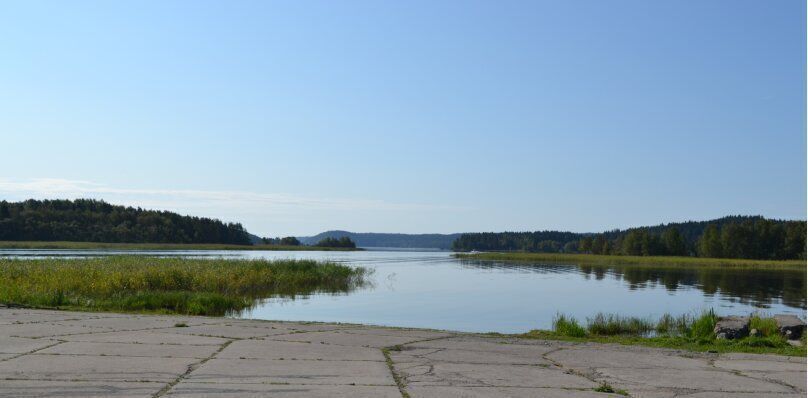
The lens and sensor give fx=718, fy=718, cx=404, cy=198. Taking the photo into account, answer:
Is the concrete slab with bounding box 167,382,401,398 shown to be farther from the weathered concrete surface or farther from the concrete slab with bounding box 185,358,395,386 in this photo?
the concrete slab with bounding box 185,358,395,386

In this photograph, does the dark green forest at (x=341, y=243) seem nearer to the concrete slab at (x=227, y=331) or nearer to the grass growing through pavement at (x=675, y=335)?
the grass growing through pavement at (x=675, y=335)

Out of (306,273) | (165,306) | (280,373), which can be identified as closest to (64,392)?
(280,373)

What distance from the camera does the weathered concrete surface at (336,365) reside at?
8.30 meters

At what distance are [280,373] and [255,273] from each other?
3120 cm

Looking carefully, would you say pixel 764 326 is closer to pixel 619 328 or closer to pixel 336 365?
pixel 619 328

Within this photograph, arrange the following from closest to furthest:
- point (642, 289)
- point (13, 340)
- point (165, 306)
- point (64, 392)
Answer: point (64, 392) < point (13, 340) < point (165, 306) < point (642, 289)

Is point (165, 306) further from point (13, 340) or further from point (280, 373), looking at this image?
point (280, 373)

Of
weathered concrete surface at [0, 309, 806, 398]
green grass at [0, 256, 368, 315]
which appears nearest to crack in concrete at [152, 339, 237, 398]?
weathered concrete surface at [0, 309, 806, 398]

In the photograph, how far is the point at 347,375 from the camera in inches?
363

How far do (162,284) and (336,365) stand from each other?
2384 centimetres

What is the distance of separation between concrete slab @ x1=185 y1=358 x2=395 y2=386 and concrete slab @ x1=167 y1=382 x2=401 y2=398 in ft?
0.96

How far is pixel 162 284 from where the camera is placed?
104 feet

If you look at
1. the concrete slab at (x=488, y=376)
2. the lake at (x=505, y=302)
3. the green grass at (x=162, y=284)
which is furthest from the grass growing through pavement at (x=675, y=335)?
the green grass at (x=162, y=284)

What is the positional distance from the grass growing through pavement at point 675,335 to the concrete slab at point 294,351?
5.27 metres
